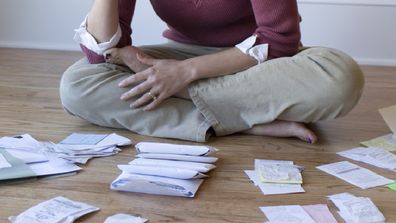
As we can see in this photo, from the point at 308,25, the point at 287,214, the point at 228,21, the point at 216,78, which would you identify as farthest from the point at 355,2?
the point at 287,214

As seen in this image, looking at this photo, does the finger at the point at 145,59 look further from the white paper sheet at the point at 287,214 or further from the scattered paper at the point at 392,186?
the scattered paper at the point at 392,186

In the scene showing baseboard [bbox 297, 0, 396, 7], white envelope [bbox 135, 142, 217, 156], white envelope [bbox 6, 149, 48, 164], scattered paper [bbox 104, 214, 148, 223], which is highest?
baseboard [bbox 297, 0, 396, 7]

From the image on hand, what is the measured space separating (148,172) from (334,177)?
0.43m


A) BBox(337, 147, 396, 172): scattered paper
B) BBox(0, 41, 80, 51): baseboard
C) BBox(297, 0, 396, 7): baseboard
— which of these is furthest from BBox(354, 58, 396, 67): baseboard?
BBox(0, 41, 80, 51): baseboard

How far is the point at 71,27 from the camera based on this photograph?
2938 mm

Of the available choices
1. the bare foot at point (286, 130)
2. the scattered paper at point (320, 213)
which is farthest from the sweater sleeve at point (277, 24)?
the scattered paper at point (320, 213)

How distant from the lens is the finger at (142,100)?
1645 millimetres

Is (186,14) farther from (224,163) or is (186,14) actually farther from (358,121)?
(358,121)

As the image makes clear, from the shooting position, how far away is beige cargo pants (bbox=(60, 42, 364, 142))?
Result: 1562 mm

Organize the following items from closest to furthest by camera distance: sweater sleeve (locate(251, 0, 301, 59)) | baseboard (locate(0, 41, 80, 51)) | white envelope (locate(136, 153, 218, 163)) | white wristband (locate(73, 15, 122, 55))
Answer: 1. white envelope (locate(136, 153, 218, 163))
2. sweater sleeve (locate(251, 0, 301, 59))
3. white wristband (locate(73, 15, 122, 55))
4. baseboard (locate(0, 41, 80, 51))

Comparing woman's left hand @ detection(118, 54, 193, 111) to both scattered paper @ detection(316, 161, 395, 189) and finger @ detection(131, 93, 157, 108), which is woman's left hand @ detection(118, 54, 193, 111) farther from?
scattered paper @ detection(316, 161, 395, 189)

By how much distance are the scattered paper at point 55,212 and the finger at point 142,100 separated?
456 mm

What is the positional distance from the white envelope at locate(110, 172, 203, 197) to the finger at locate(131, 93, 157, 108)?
14.5 inches

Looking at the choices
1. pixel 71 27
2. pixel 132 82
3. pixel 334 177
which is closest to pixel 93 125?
pixel 132 82
